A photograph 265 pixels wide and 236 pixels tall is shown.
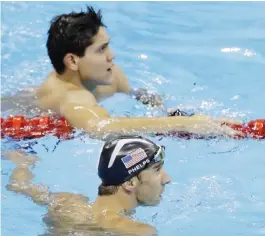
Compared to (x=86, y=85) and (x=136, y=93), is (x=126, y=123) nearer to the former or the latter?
(x=86, y=85)

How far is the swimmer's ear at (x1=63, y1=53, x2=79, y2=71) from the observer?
18.9ft

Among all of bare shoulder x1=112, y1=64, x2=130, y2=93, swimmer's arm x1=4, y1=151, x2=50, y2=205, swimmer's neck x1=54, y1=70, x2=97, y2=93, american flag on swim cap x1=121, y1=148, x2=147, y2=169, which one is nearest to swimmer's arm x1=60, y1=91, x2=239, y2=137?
swimmer's neck x1=54, y1=70, x2=97, y2=93

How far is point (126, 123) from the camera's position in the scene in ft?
17.9

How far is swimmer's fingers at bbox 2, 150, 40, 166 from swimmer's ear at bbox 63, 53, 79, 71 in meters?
0.68

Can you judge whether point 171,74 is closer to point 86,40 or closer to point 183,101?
point 183,101

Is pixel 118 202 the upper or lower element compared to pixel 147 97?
upper

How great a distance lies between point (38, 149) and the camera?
5887 mm

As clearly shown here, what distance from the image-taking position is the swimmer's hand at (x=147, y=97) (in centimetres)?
642

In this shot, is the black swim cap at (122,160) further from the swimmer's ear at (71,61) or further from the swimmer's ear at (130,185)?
the swimmer's ear at (71,61)

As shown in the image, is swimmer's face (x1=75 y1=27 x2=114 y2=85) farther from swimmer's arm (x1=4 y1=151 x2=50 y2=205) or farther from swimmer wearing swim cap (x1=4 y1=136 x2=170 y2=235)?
swimmer wearing swim cap (x1=4 y1=136 x2=170 y2=235)

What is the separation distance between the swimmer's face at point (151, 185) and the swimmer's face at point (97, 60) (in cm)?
150

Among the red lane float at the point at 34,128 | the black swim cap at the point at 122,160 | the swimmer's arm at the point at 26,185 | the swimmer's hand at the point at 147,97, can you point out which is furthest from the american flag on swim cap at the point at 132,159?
the swimmer's hand at the point at 147,97

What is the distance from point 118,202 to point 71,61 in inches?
65.3

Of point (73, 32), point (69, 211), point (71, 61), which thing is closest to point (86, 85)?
point (71, 61)
